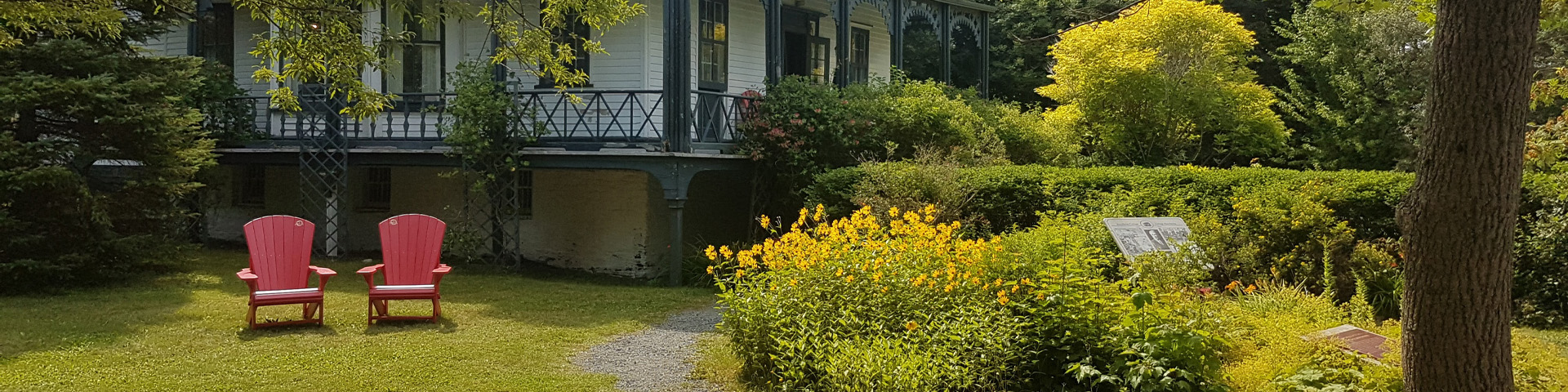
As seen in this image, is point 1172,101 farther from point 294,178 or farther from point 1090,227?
point 294,178

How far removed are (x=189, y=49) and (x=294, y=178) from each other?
93.2 inches

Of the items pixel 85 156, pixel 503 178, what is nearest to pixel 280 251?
pixel 85 156

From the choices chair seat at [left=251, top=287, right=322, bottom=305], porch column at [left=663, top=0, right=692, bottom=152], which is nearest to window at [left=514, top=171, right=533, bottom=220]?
porch column at [left=663, top=0, right=692, bottom=152]

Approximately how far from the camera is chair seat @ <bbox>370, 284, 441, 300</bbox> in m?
9.99

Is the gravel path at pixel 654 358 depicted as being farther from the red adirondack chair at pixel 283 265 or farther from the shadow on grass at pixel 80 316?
the shadow on grass at pixel 80 316

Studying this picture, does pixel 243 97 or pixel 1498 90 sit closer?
pixel 1498 90

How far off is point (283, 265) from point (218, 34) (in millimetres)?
9715

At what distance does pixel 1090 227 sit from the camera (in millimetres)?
10164

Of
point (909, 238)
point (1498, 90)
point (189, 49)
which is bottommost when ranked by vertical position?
point (909, 238)

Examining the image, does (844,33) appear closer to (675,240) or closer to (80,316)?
(675,240)

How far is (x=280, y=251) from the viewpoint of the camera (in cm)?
1018

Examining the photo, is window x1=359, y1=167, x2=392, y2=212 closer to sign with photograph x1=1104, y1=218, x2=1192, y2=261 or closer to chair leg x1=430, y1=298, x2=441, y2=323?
chair leg x1=430, y1=298, x2=441, y2=323

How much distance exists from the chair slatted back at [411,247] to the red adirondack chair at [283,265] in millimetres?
661

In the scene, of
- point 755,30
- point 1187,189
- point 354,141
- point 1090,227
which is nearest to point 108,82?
point 354,141
